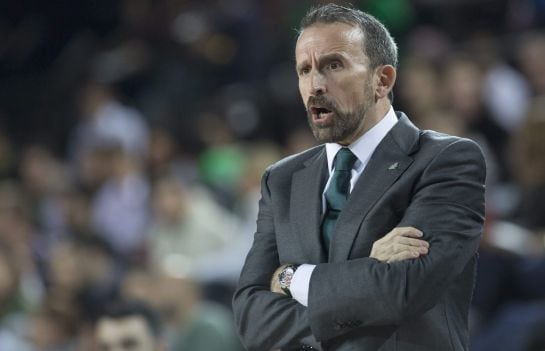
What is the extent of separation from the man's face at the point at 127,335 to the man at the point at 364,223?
187 cm

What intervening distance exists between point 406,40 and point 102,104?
311cm

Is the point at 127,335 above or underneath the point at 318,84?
underneath

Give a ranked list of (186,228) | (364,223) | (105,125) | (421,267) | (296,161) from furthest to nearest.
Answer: (105,125) < (186,228) < (296,161) < (364,223) < (421,267)

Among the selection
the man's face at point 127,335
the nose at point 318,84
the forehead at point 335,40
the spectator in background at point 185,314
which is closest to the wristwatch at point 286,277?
the nose at point 318,84

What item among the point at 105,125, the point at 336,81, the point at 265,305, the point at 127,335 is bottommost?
the point at 127,335

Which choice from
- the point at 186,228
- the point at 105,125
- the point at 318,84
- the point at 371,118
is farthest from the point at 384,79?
the point at 105,125

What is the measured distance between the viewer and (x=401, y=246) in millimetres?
2938

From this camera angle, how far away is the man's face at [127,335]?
16.6ft

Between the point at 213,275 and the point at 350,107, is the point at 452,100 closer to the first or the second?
the point at 213,275

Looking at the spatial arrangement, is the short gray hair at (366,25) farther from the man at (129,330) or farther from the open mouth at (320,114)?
the man at (129,330)

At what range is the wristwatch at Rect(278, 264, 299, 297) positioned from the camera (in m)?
3.14

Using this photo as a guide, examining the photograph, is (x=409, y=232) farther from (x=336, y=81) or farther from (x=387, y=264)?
(x=336, y=81)

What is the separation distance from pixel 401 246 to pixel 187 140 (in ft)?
24.8

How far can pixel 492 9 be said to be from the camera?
9.63 m
